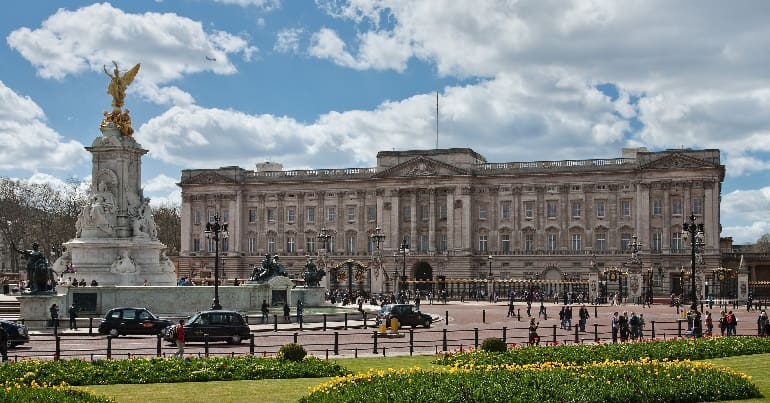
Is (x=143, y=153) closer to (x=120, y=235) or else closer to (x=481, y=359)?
(x=120, y=235)

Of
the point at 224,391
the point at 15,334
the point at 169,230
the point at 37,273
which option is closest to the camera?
the point at 224,391

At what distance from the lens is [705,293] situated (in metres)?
90.1

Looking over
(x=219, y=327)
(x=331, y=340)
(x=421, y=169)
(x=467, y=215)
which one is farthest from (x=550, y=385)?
(x=421, y=169)

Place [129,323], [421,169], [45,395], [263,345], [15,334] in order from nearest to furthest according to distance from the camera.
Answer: [45,395] → [15,334] → [263,345] → [129,323] → [421,169]

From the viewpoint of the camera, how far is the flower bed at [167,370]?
21.8 m

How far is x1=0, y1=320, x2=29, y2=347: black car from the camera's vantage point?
31625 mm

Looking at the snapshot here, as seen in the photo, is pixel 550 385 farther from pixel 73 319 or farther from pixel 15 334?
pixel 73 319

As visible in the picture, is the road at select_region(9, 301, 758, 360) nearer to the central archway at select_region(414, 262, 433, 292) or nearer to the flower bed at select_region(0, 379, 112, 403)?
the flower bed at select_region(0, 379, 112, 403)

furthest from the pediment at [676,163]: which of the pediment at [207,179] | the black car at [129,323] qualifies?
the black car at [129,323]

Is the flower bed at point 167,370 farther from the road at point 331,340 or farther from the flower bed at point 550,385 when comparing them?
the flower bed at point 550,385

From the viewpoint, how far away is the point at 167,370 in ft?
75.3

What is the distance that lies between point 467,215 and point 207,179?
3300 centimetres

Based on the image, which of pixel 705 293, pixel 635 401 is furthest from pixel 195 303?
pixel 705 293

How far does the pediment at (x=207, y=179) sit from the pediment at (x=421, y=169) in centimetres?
1954
